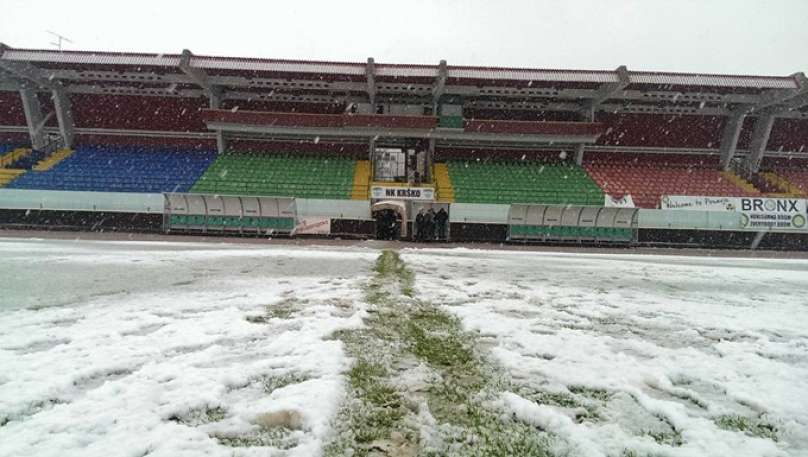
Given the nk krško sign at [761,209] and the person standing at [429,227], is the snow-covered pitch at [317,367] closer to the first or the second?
the person standing at [429,227]

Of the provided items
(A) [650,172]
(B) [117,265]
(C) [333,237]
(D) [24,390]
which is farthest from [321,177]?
(D) [24,390]

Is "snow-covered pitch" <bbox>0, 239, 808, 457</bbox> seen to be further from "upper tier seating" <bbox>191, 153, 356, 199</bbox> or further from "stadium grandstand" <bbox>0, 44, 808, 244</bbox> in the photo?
"upper tier seating" <bbox>191, 153, 356, 199</bbox>

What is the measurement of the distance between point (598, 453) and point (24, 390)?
1923 mm

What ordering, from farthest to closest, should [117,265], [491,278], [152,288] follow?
[117,265] < [491,278] < [152,288]

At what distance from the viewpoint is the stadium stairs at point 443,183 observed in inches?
778

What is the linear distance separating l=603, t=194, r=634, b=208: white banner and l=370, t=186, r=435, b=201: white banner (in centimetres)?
777

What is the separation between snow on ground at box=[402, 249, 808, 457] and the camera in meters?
1.37

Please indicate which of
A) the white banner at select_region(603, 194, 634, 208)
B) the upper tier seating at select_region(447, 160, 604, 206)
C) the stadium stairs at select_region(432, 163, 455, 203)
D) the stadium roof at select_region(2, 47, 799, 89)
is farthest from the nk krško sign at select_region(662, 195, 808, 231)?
the stadium stairs at select_region(432, 163, 455, 203)

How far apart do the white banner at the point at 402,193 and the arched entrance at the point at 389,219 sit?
575 millimetres

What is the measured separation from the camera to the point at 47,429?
1.25m

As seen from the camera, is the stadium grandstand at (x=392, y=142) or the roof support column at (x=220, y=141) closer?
the stadium grandstand at (x=392, y=142)

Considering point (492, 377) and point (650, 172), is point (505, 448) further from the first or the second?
point (650, 172)

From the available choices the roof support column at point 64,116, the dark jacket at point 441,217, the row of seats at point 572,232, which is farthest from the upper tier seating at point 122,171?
the row of seats at point 572,232

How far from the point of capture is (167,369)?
1.82m
